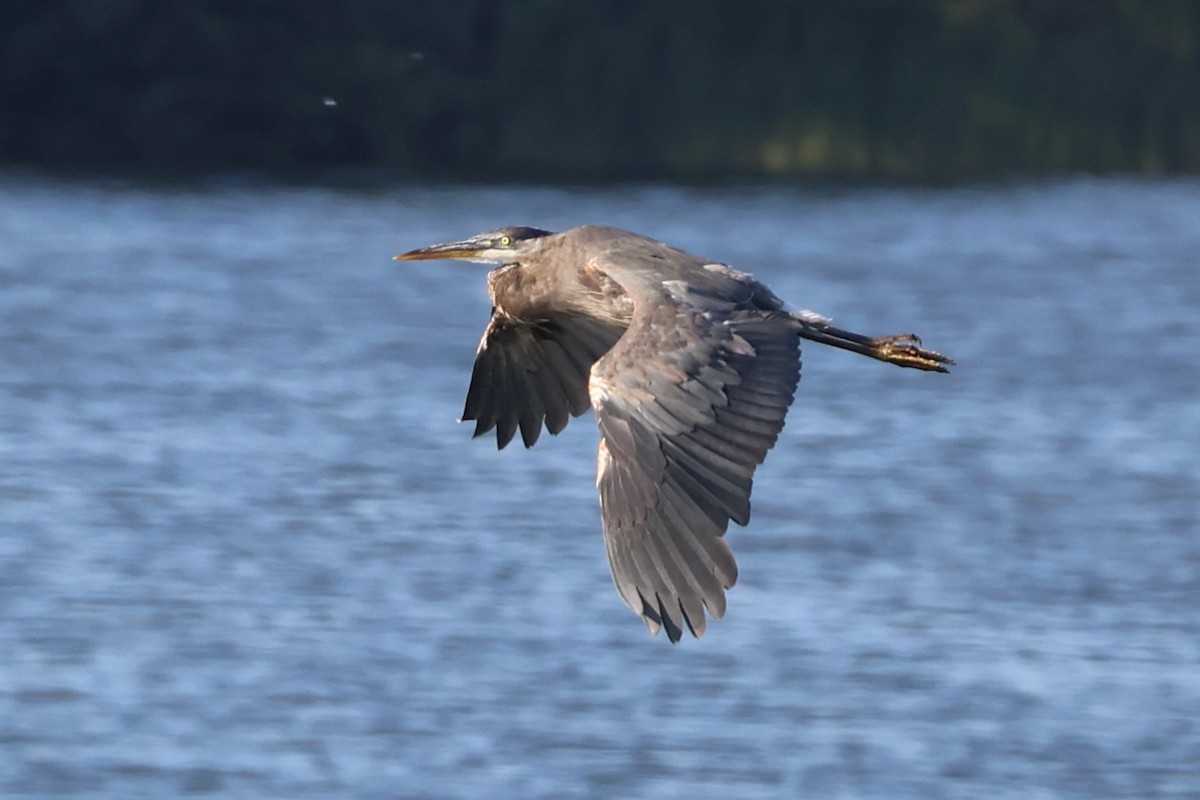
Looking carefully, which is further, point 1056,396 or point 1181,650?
point 1056,396

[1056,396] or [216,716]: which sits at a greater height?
[1056,396]

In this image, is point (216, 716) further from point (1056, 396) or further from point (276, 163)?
point (276, 163)

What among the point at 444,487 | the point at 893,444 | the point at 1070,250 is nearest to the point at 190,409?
the point at 444,487

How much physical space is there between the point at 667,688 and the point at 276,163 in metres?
26.3

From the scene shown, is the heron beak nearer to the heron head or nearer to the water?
the heron head

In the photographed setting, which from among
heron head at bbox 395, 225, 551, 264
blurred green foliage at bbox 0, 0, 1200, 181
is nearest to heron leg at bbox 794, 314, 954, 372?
heron head at bbox 395, 225, 551, 264

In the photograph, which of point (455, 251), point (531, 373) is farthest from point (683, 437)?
point (455, 251)

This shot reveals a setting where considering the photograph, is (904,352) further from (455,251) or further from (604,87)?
(604,87)

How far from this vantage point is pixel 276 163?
36.7 m

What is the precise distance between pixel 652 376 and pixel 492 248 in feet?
5.02

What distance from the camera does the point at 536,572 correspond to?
13.3 m

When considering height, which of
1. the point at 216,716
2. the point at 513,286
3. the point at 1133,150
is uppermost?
the point at 1133,150

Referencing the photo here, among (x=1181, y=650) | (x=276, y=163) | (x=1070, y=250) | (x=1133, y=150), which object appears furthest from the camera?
(x=276, y=163)

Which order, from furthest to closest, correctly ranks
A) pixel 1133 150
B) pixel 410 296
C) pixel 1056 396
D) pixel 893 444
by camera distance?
pixel 1133 150 → pixel 410 296 → pixel 1056 396 → pixel 893 444
